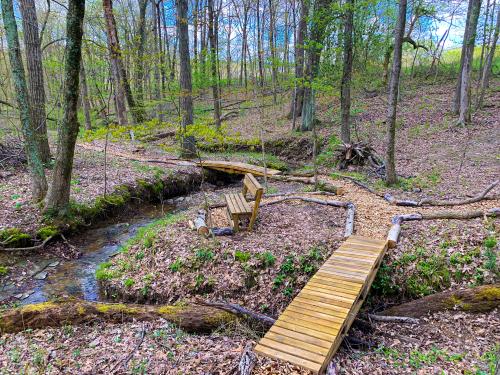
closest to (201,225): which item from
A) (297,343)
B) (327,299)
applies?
(327,299)

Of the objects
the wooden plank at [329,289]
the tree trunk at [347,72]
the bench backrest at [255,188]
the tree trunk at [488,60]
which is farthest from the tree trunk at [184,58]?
the tree trunk at [488,60]

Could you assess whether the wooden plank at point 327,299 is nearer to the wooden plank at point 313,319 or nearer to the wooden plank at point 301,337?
the wooden plank at point 313,319

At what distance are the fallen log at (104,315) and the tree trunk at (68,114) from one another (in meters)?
3.52

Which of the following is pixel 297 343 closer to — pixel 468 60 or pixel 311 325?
pixel 311 325

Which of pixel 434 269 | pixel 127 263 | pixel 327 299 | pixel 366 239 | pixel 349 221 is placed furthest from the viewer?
pixel 349 221

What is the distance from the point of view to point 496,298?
16.4 feet

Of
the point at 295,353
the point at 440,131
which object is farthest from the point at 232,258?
the point at 440,131

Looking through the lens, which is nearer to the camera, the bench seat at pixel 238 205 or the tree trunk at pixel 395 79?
the bench seat at pixel 238 205

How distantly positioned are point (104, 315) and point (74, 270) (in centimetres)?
252

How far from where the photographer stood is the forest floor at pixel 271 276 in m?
4.13

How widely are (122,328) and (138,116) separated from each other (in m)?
15.9

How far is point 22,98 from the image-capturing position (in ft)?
26.0

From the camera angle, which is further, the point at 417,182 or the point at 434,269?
the point at 417,182

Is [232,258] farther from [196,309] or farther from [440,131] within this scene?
[440,131]
